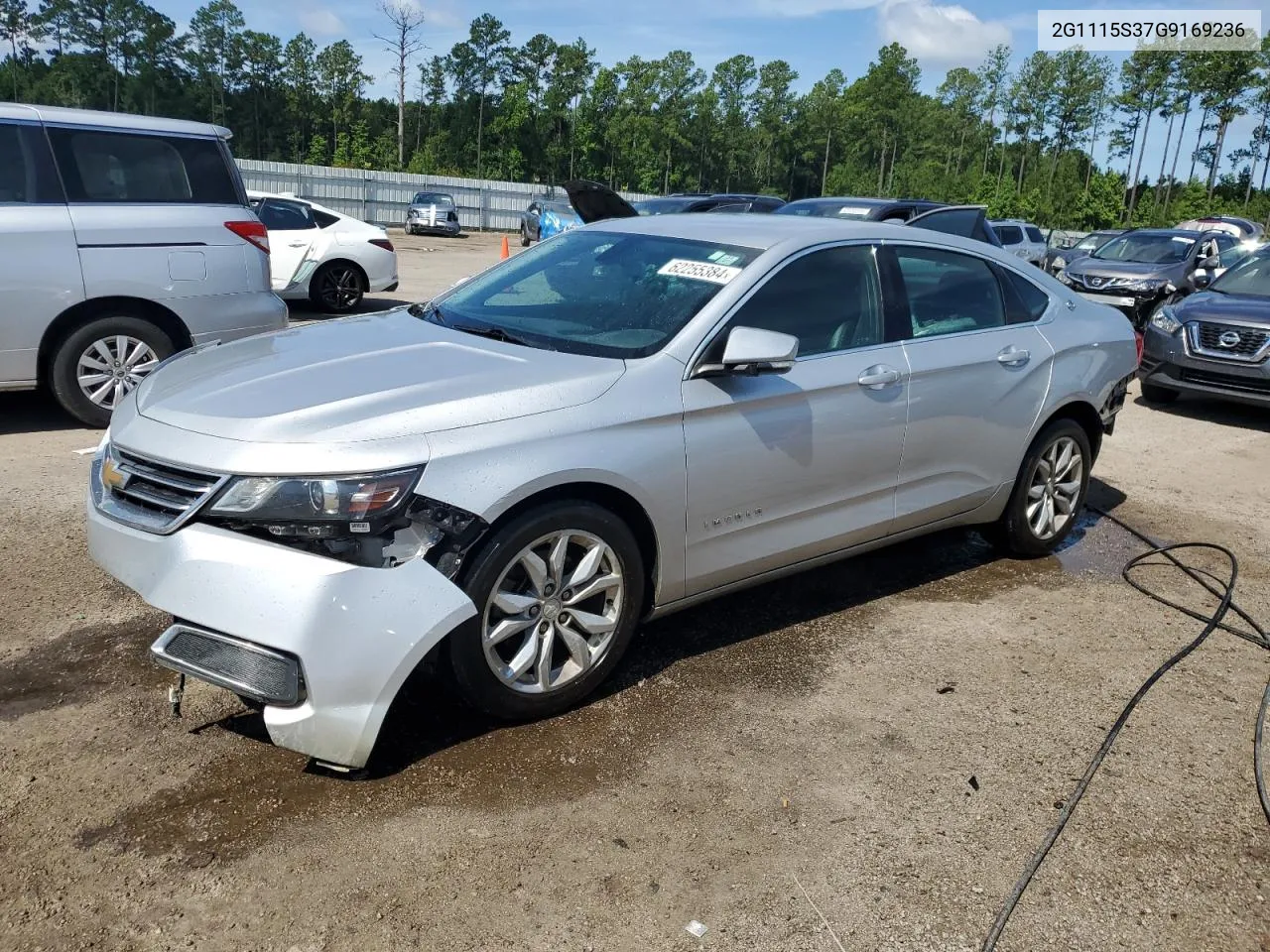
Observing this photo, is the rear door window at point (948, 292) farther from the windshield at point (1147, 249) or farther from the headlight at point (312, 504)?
the windshield at point (1147, 249)

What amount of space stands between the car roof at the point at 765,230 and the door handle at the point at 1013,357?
1.65ft

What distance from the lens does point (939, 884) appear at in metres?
2.87

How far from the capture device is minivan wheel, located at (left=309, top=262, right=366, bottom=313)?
12969 millimetres

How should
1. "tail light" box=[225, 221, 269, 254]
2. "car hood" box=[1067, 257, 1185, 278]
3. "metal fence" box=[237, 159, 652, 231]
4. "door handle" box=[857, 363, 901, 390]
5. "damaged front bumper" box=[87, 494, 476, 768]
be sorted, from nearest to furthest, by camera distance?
"damaged front bumper" box=[87, 494, 476, 768], "door handle" box=[857, 363, 901, 390], "tail light" box=[225, 221, 269, 254], "car hood" box=[1067, 257, 1185, 278], "metal fence" box=[237, 159, 652, 231]

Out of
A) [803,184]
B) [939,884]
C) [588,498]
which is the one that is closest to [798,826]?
[939,884]

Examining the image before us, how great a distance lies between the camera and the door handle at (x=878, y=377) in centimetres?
426

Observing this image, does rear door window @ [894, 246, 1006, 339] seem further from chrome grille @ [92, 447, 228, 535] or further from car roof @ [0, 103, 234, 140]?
car roof @ [0, 103, 234, 140]

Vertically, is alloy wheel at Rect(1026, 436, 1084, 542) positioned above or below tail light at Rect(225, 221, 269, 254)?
below

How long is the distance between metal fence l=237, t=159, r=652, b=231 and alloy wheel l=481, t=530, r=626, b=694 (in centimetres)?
3692

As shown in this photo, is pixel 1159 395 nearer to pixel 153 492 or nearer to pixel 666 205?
pixel 666 205

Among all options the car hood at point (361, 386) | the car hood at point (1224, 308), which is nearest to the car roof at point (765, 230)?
the car hood at point (361, 386)

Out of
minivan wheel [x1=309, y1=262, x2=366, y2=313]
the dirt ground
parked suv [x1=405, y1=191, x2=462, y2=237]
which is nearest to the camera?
the dirt ground

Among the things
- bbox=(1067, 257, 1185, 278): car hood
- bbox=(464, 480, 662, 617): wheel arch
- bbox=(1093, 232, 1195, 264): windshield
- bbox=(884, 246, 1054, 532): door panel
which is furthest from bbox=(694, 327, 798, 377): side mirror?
bbox=(1093, 232, 1195, 264): windshield

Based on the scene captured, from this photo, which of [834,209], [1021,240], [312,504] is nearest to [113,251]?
[312,504]
